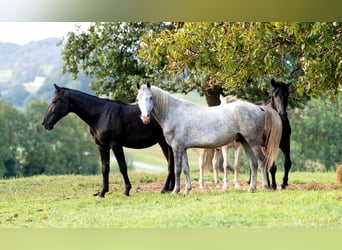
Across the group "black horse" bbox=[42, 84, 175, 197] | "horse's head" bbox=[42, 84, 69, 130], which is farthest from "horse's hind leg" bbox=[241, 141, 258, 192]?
"horse's head" bbox=[42, 84, 69, 130]

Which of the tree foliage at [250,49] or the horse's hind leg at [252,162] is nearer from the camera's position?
the tree foliage at [250,49]

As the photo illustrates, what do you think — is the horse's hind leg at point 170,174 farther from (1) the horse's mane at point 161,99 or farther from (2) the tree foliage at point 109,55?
(2) the tree foliage at point 109,55

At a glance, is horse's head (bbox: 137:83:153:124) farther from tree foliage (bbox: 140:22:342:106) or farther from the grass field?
the grass field

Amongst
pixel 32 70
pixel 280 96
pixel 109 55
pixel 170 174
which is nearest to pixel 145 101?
pixel 170 174

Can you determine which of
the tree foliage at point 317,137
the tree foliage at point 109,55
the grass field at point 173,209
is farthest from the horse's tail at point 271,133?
the tree foliage at point 317,137

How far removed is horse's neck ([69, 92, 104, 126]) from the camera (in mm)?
7992

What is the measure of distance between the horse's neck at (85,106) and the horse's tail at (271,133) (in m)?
1.86

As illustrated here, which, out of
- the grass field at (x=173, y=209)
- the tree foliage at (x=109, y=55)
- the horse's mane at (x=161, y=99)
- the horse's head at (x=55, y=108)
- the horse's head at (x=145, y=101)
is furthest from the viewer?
the tree foliage at (x=109, y=55)

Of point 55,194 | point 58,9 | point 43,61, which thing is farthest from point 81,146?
point 58,9

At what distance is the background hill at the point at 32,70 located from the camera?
10312mm

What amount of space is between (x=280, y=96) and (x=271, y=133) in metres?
0.48

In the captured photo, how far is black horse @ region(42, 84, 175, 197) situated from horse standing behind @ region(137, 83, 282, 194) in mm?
451

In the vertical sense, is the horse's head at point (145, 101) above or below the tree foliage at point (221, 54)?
below

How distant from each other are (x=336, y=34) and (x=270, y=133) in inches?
50.2
